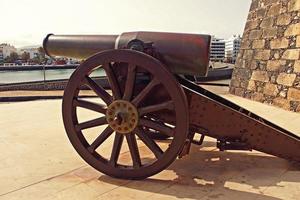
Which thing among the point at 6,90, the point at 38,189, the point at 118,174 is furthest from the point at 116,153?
the point at 6,90

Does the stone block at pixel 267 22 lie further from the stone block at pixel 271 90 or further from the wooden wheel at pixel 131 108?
the wooden wheel at pixel 131 108

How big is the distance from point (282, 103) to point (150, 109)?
559 centimetres

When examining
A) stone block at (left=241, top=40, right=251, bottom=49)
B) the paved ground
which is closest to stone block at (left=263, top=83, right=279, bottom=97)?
stone block at (left=241, top=40, right=251, bottom=49)

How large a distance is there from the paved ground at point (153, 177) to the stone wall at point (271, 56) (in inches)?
155

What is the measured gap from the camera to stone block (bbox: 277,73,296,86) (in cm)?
762

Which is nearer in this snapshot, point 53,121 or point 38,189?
point 38,189

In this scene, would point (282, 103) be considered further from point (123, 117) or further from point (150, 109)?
point (123, 117)

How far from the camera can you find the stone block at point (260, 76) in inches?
348

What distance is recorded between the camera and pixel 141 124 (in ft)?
10.2

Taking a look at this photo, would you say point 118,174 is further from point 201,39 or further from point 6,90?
point 6,90

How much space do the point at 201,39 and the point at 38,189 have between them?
1.99 metres

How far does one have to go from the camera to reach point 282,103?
782cm

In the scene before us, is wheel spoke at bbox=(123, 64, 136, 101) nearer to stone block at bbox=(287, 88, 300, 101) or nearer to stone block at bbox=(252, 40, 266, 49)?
stone block at bbox=(287, 88, 300, 101)

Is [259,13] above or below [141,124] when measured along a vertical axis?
above
